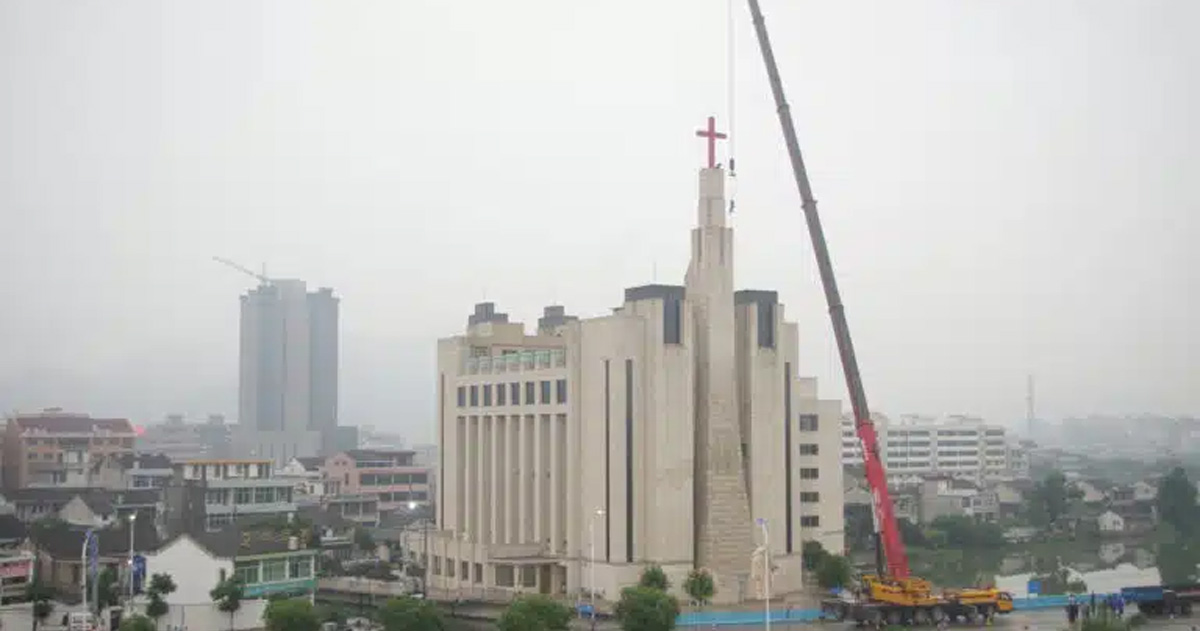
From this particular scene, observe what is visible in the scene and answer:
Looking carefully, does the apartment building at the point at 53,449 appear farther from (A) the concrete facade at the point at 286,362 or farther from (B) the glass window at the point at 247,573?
(A) the concrete facade at the point at 286,362

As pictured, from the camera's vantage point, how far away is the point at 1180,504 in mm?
78688

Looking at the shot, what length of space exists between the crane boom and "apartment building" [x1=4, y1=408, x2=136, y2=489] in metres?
42.7

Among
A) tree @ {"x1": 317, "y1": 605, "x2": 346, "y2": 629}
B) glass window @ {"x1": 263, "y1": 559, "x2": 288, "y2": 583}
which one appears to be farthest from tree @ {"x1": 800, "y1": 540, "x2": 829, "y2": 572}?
glass window @ {"x1": 263, "y1": 559, "x2": 288, "y2": 583}

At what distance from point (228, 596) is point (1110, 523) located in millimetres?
59875

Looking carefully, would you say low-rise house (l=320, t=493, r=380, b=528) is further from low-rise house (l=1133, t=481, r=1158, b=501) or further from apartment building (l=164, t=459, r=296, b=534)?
low-rise house (l=1133, t=481, r=1158, b=501)

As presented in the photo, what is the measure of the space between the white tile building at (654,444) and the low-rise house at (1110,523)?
42688 mm

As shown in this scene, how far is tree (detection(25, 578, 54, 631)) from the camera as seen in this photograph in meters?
35.8

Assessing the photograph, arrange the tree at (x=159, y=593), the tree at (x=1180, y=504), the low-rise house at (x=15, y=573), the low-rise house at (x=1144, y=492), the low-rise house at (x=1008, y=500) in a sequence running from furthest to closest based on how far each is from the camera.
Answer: the low-rise house at (x=1144, y=492) < the low-rise house at (x=1008, y=500) < the tree at (x=1180, y=504) < the low-rise house at (x=15, y=573) < the tree at (x=159, y=593)

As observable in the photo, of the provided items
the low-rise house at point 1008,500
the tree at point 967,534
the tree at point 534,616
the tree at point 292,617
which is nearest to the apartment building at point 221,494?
the tree at point 292,617

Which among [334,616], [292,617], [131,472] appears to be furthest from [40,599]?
[131,472]

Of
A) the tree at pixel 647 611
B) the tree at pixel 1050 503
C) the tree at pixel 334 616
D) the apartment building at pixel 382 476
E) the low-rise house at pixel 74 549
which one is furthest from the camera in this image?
the tree at pixel 1050 503

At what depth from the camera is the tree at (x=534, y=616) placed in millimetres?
30875

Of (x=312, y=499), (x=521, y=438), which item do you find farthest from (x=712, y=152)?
(x=312, y=499)

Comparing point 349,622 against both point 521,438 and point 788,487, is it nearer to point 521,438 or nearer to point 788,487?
point 521,438
